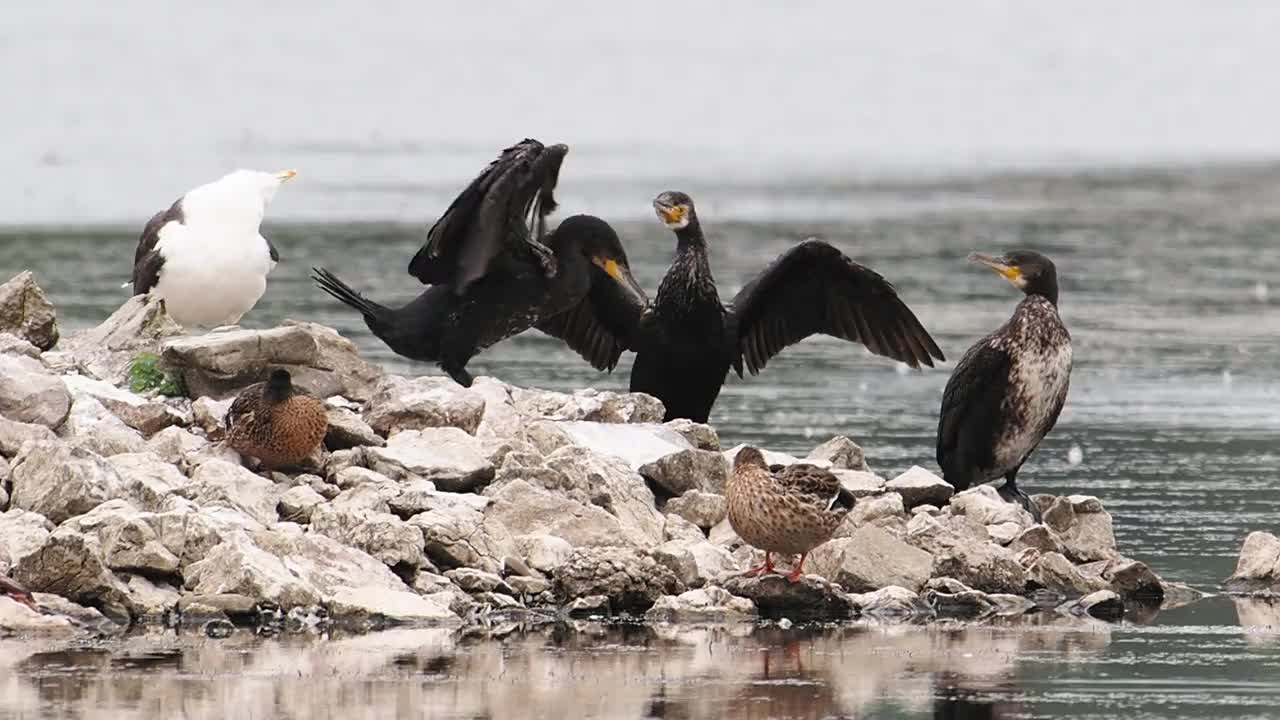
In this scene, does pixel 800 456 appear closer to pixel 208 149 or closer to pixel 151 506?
pixel 151 506

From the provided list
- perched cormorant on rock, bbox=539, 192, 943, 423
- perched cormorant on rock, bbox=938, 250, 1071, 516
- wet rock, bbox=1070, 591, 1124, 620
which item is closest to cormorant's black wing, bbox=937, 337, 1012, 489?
perched cormorant on rock, bbox=938, 250, 1071, 516

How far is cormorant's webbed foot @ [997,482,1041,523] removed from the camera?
12.5m

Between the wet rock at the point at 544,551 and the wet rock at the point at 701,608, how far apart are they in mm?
486

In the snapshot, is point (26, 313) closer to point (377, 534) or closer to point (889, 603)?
point (377, 534)

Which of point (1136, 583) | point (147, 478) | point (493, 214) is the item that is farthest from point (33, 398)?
point (1136, 583)

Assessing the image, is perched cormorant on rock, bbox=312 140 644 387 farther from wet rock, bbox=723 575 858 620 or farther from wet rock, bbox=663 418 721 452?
wet rock, bbox=723 575 858 620

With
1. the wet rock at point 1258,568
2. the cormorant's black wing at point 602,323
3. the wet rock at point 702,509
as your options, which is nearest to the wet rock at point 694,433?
the wet rock at point 702,509

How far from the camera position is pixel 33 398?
11.3 meters

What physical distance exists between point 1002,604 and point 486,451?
2.37 metres

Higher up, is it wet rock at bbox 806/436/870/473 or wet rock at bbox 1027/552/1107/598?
wet rock at bbox 806/436/870/473

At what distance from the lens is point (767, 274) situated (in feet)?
46.9

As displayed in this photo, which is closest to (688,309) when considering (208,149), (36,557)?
(36,557)

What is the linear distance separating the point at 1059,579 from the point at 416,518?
8.92 feet

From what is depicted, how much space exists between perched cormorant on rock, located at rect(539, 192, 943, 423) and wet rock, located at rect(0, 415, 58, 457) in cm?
374
